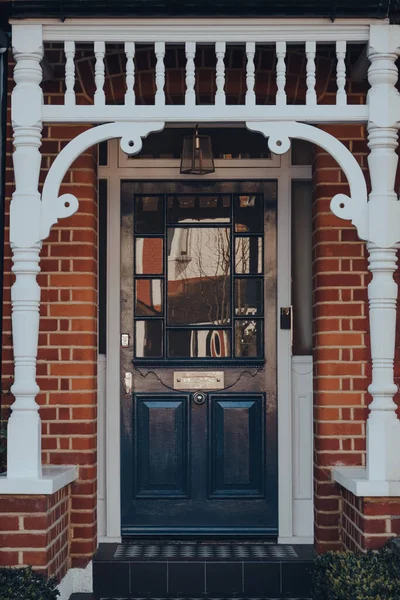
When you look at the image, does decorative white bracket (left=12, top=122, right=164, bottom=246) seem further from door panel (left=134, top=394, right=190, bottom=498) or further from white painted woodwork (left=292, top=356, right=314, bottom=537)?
white painted woodwork (left=292, top=356, right=314, bottom=537)

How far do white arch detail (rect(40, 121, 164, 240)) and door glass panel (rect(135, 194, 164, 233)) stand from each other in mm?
1246

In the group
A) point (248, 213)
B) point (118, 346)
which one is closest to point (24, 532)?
point (118, 346)

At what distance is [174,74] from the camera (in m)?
5.80

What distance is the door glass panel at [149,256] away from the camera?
6.13 m

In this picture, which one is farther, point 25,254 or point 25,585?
point 25,254

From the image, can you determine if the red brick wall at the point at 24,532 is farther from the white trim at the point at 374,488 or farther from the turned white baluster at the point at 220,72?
the turned white baluster at the point at 220,72

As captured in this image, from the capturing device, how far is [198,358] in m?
6.08

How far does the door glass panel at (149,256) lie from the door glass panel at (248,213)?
0.53 m

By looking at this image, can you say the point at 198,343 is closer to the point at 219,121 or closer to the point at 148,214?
the point at 148,214

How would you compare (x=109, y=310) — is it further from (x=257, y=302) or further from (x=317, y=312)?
(x=317, y=312)

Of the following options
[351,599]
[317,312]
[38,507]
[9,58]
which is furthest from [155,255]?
[351,599]

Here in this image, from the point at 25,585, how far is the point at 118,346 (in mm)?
1915

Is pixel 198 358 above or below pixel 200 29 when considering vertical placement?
below

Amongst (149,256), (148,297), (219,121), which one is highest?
(219,121)
